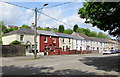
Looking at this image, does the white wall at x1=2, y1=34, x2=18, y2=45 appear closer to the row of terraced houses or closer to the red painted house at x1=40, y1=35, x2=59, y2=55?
the row of terraced houses

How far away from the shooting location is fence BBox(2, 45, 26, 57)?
25062 millimetres

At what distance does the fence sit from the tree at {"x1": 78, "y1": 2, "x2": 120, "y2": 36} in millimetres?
17274

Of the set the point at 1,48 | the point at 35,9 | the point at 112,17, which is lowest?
the point at 1,48

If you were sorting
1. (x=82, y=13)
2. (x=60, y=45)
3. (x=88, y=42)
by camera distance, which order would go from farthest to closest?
(x=88, y=42), (x=60, y=45), (x=82, y=13)

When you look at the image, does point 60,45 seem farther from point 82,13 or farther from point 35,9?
point 82,13

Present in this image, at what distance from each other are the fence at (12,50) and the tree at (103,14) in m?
17.3

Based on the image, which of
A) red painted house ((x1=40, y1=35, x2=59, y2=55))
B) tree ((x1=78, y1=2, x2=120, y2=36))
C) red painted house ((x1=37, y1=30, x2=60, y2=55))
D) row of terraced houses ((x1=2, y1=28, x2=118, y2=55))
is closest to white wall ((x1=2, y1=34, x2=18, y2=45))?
row of terraced houses ((x1=2, y1=28, x2=118, y2=55))

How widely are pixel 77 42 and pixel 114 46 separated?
149 feet

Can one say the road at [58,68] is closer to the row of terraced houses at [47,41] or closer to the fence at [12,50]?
the fence at [12,50]

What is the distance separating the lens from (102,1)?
846 cm

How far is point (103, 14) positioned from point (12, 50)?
1964cm

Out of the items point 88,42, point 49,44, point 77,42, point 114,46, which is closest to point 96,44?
point 88,42

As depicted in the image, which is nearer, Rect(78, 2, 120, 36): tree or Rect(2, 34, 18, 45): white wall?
Rect(78, 2, 120, 36): tree

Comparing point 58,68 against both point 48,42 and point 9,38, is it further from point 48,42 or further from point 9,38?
point 48,42
